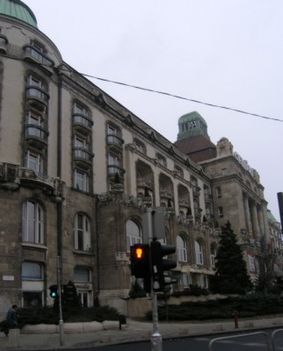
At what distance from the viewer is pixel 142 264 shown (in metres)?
10.6

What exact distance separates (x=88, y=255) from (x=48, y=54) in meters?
17.9

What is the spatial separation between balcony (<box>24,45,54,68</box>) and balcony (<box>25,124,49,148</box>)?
5234 mm

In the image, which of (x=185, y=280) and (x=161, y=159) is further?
(x=161, y=159)

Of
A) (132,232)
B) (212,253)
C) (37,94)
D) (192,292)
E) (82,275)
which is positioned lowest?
(192,292)

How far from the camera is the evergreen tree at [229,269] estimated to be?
49.3 m

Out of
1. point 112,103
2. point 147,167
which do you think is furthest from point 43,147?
point 147,167

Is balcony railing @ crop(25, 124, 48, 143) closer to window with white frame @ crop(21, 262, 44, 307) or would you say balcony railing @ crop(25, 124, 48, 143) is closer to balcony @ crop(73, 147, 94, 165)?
balcony @ crop(73, 147, 94, 165)

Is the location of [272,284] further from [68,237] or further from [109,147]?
[68,237]

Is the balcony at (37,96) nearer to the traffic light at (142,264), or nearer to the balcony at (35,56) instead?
the balcony at (35,56)

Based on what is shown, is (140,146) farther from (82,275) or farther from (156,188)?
(82,275)

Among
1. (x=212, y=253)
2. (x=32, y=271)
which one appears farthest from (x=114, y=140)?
(x=212, y=253)

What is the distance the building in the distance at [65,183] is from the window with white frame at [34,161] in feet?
0.27

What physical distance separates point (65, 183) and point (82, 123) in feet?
22.7

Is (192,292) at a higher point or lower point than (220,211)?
lower
